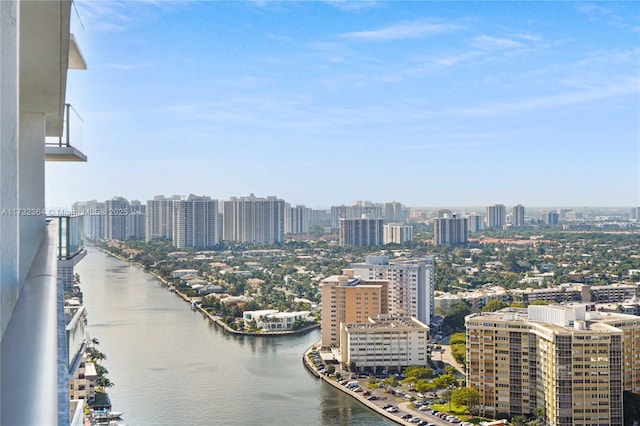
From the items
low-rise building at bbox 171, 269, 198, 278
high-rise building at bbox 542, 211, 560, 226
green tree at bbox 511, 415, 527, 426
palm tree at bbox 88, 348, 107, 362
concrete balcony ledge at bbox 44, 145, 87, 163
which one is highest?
concrete balcony ledge at bbox 44, 145, 87, 163

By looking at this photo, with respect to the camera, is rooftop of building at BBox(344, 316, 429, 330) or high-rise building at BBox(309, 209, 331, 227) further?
high-rise building at BBox(309, 209, 331, 227)

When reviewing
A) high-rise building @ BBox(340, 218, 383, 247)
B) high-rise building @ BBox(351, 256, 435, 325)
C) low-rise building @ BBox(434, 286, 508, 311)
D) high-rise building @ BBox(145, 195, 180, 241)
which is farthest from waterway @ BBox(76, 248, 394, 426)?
high-rise building @ BBox(340, 218, 383, 247)

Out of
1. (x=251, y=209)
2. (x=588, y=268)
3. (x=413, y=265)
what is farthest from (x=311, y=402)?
(x=251, y=209)

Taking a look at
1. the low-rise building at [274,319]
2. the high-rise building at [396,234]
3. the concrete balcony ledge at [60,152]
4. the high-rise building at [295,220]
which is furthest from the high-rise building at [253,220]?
the concrete balcony ledge at [60,152]

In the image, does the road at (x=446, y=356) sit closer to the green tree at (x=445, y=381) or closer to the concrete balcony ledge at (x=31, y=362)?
the green tree at (x=445, y=381)

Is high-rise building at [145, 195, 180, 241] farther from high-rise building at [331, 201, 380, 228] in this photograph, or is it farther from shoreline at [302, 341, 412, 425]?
shoreline at [302, 341, 412, 425]

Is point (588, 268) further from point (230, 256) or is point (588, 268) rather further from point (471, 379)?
point (471, 379)
